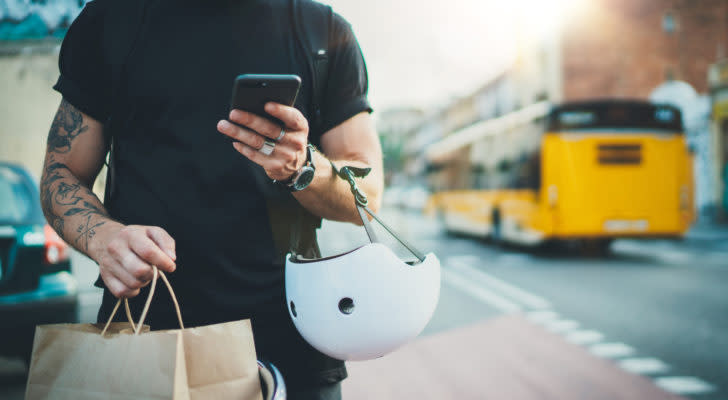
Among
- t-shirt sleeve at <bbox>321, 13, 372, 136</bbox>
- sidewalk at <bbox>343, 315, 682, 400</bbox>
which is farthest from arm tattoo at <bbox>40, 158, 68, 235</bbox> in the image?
sidewalk at <bbox>343, 315, 682, 400</bbox>

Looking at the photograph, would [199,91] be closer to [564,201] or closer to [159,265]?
[159,265]

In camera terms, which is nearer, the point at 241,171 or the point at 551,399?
the point at 241,171

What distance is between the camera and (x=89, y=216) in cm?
123

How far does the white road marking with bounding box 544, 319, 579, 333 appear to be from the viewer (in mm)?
6003

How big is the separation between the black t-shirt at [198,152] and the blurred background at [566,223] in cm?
190

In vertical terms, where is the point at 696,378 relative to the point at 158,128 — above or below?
below

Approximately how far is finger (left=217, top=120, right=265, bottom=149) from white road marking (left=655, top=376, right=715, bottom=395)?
13.5 feet

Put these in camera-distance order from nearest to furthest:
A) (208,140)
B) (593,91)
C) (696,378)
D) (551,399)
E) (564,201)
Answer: (208,140) < (551,399) < (696,378) < (564,201) < (593,91)

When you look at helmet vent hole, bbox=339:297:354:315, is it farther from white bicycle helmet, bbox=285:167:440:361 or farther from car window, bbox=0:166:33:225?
car window, bbox=0:166:33:225

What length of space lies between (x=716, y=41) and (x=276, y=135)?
32.0 meters

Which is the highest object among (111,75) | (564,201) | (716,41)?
(716,41)

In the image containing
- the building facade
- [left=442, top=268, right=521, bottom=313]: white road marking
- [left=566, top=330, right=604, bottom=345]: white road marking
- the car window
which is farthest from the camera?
the building facade

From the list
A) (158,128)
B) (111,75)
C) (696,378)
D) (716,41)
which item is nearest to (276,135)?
(158,128)

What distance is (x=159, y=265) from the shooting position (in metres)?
1.00
